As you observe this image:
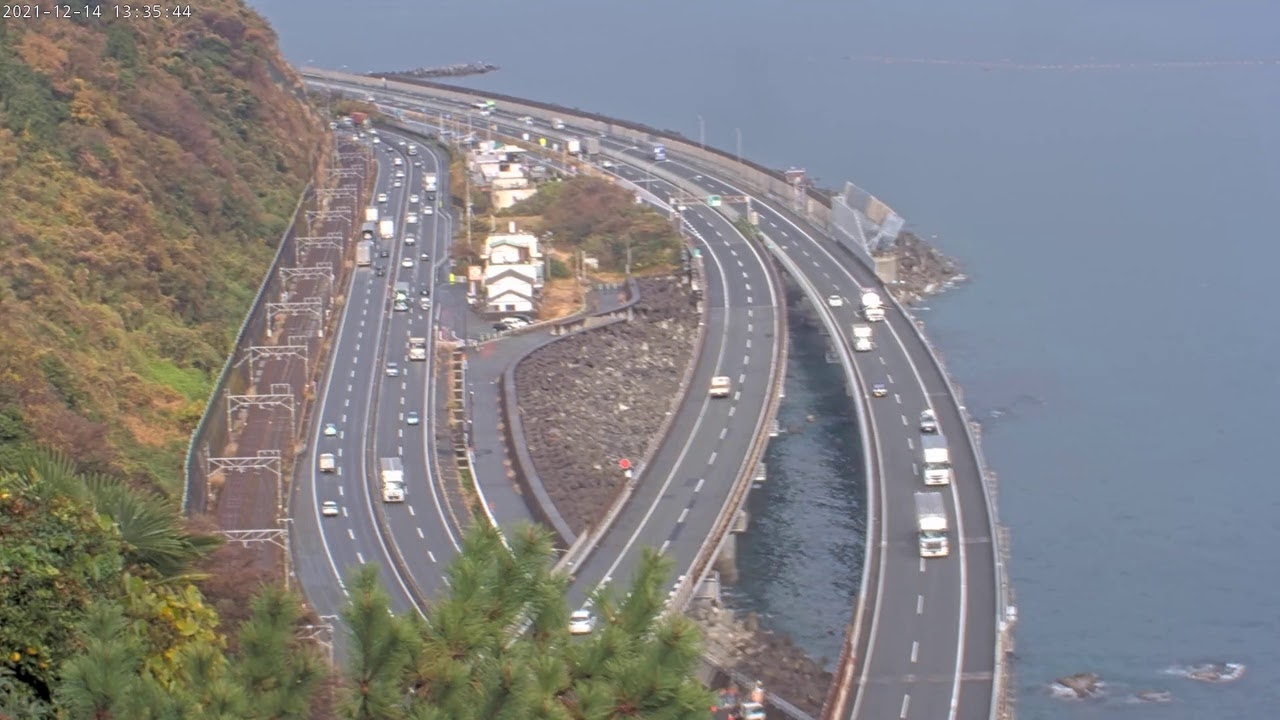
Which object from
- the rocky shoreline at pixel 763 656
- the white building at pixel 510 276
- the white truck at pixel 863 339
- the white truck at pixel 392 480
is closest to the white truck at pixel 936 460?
the rocky shoreline at pixel 763 656

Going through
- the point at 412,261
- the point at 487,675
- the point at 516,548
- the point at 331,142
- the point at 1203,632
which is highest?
the point at 331,142

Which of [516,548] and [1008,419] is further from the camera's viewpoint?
[1008,419]

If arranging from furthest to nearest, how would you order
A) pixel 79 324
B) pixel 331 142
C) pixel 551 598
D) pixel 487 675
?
pixel 331 142 < pixel 79 324 < pixel 551 598 < pixel 487 675

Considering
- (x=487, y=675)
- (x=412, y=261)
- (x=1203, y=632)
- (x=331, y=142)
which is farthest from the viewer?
(x=331, y=142)

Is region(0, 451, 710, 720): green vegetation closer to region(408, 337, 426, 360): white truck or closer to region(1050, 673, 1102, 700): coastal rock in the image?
region(1050, 673, 1102, 700): coastal rock

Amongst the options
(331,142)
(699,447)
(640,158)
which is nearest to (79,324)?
(699,447)

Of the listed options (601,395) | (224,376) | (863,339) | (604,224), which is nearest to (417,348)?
(601,395)

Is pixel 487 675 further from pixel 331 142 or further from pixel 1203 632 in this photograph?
pixel 331 142

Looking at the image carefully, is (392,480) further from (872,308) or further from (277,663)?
(277,663)
